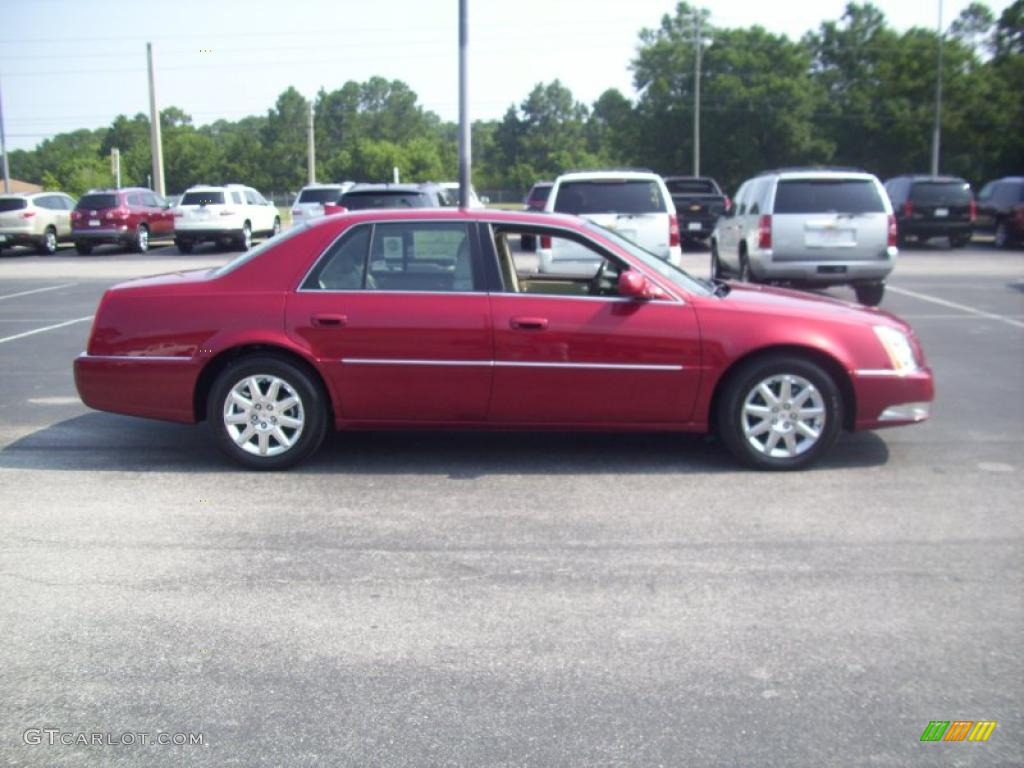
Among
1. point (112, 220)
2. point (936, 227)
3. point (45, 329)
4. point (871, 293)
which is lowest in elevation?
point (45, 329)

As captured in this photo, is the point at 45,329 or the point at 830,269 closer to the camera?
the point at 45,329

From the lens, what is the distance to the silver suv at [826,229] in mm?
14117

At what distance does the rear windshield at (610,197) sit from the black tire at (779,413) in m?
8.16

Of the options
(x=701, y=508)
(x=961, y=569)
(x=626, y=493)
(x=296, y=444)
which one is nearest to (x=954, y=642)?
(x=961, y=569)

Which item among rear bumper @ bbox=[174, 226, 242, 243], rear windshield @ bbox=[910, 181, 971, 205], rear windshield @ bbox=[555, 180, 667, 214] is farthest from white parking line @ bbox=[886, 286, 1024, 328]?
rear bumper @ bbox=[174, 226, 242, 243]

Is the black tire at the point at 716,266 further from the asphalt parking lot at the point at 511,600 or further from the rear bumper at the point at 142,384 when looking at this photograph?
the rear bumper at the point at 142,384

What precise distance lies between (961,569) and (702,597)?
4.12 ft

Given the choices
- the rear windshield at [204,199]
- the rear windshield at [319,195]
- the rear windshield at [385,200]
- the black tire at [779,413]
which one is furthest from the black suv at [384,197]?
the rear windshield at [319,195]

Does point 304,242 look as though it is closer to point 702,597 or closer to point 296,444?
point 296,444

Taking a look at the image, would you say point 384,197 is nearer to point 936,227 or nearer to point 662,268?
point 662,268

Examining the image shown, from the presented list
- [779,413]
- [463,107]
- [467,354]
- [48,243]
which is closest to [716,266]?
[463,107]

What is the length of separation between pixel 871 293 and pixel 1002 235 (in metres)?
14.7

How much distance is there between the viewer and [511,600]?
4609 millimetres

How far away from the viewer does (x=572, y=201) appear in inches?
574
